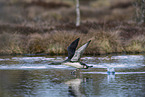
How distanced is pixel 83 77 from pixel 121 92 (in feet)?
13.0

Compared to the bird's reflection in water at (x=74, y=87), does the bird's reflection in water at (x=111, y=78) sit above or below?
above

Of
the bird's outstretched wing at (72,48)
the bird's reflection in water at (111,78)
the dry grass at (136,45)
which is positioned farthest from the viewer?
the dry grass at (136,45)

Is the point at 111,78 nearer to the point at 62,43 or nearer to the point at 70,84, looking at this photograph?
the point at 70,84

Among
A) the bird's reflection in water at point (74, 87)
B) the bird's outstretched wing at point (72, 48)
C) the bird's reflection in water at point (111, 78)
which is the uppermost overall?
the bird's outstretched wing at point (72, 48)

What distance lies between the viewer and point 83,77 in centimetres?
1565

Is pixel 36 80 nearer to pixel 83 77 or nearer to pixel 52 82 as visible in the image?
pixel 52 82

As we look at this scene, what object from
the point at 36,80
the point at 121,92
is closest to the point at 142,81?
the point at 121,92

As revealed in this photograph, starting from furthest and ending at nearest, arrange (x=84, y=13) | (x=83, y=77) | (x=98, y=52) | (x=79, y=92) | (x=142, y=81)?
(x=84, y=13) → (x=98, y=52) → (x=83, y=77) → (x=142, y=81) → (x=79, y=92)

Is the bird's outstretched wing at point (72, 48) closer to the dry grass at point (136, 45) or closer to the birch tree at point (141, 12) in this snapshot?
the dry grass at point (136, 45)

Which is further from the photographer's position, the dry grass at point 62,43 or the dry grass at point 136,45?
the dry grass at point 136,45

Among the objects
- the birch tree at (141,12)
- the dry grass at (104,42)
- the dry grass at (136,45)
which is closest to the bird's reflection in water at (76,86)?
the dry grass at (104,42)

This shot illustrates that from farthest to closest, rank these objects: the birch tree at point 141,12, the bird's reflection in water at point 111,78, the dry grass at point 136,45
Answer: the birch tree at point 141,12 < the dry grass at point 136,45 < the bird's reflection in water at point 111,78

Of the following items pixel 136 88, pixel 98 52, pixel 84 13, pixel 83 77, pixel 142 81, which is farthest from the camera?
pixel 84 13

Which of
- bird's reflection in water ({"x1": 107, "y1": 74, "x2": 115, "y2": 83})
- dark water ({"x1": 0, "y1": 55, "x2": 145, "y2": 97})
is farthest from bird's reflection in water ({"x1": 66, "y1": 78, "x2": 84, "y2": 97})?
bird's reflection in water ({"x1": 107, "y1": 74, "x2": 115, "y2": 83})
